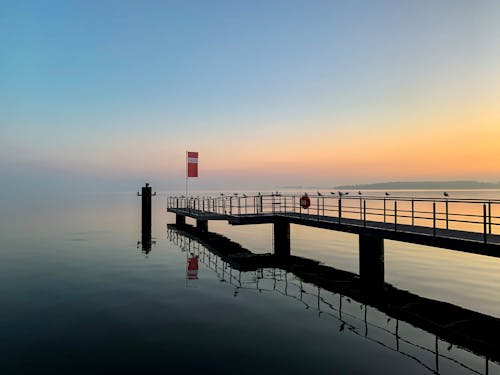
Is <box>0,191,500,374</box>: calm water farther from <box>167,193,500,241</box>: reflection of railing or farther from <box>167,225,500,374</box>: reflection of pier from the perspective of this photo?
<box>167,193,500,241</box>: reflection of railing

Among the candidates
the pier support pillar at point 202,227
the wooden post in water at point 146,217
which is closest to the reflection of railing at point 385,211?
the pier support pillar at point 202,227

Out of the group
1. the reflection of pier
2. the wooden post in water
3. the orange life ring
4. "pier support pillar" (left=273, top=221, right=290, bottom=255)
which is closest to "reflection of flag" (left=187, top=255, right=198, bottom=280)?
the reflection of pier

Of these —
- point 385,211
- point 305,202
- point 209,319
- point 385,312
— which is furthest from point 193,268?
point 385,211

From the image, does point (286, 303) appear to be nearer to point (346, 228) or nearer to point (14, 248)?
point (346, 228)

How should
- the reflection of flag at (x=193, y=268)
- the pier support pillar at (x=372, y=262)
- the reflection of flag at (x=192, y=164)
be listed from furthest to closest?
the reflection of flag at (x=192, y=164), the reflection of flag at (x=193, y=268), the pier support pillar at (x=372, y=262)

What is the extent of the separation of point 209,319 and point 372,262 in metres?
8.68

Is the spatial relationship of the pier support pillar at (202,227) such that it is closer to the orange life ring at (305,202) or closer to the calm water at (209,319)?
the calm water at (209,319)

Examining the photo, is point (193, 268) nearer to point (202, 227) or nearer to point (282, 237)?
point (282, 237)

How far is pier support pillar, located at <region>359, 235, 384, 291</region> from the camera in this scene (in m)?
18.3

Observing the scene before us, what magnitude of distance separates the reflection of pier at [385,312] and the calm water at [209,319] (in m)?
0.08

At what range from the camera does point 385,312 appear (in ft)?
47.8

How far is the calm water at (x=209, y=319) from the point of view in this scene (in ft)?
33.7

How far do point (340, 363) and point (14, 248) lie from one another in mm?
30009

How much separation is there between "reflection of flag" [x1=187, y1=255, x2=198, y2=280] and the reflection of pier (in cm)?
74
